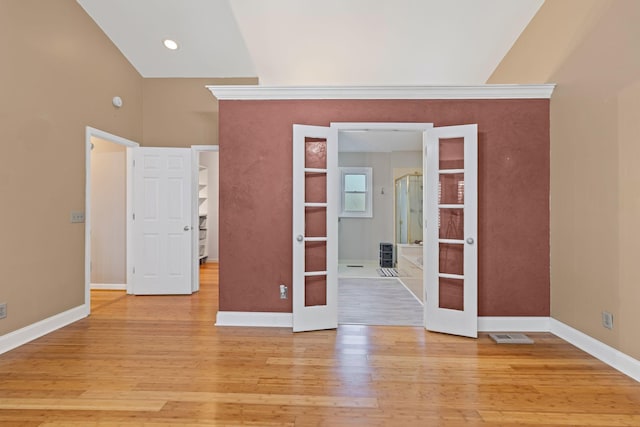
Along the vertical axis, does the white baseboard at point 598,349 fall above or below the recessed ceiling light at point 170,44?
below

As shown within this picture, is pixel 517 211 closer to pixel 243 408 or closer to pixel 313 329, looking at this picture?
pixel 313 329

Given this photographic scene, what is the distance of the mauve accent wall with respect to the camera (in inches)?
141

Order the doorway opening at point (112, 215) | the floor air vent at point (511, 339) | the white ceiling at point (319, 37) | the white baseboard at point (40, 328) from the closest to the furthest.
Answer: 1. the white baseboard at point (40, 328)
2. the floor air vent at point (511, 339)
3. the white ceiling at point (319, 37)
4. the doorway opening at point (112, 215)

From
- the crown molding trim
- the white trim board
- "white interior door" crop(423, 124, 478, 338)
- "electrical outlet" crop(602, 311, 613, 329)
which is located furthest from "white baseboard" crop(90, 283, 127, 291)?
"electrical outlet" crop(602, 311, 613, 329)

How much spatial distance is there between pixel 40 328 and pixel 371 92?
4.04 meters

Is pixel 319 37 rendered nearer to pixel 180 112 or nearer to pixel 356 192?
pixel 180 112

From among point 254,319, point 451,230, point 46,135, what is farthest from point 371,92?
point 46,135

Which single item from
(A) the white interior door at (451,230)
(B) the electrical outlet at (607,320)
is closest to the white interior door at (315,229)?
(A) the white interior door at (451,230)

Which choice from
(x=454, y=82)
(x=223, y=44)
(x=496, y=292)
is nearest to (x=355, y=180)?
(x=454, y=82)

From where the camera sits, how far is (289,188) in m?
3.70

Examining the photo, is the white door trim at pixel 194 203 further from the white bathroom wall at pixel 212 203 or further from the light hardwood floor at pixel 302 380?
the white bathroom wall at pixel 212 203

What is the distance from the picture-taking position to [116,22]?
432 cm

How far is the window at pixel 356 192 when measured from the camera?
8344 millimetres

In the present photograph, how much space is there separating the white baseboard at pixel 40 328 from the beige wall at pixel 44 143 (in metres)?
0.06
